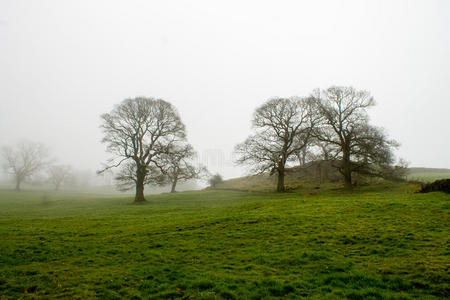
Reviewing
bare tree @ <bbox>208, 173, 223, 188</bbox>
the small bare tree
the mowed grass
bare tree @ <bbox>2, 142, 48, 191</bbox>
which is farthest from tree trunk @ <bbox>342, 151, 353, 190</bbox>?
bare tree @ <bbox>2, 142, 48, 191</bbox>

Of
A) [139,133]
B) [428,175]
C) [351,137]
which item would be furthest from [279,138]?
[428,175]

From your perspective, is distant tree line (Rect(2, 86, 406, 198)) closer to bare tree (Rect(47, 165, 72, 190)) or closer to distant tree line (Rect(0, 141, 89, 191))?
distant tree line (Rect(0, 141, 89, 191))

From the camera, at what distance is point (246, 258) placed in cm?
866

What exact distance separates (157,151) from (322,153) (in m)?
27.2

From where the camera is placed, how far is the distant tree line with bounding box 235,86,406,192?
3077cm

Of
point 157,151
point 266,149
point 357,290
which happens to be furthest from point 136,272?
point 266,149

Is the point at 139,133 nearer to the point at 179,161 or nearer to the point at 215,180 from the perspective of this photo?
the point at 179,161

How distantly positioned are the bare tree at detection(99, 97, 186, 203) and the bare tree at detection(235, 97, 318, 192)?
13.0 m

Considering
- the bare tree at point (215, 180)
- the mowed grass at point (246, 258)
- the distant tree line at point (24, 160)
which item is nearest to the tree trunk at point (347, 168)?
the mowed grass at point (246, 258)

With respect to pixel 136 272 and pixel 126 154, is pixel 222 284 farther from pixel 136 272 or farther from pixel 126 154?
pixel 126 154

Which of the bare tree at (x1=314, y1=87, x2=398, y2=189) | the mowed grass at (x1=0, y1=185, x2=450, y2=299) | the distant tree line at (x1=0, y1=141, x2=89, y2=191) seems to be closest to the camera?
the mowed grass at (x1=0, y1=185, x2=450, y2=299)

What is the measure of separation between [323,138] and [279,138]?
23.3ft

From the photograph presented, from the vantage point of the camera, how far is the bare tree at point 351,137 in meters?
29.9

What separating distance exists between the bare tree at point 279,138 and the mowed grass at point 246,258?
70.3 ft
